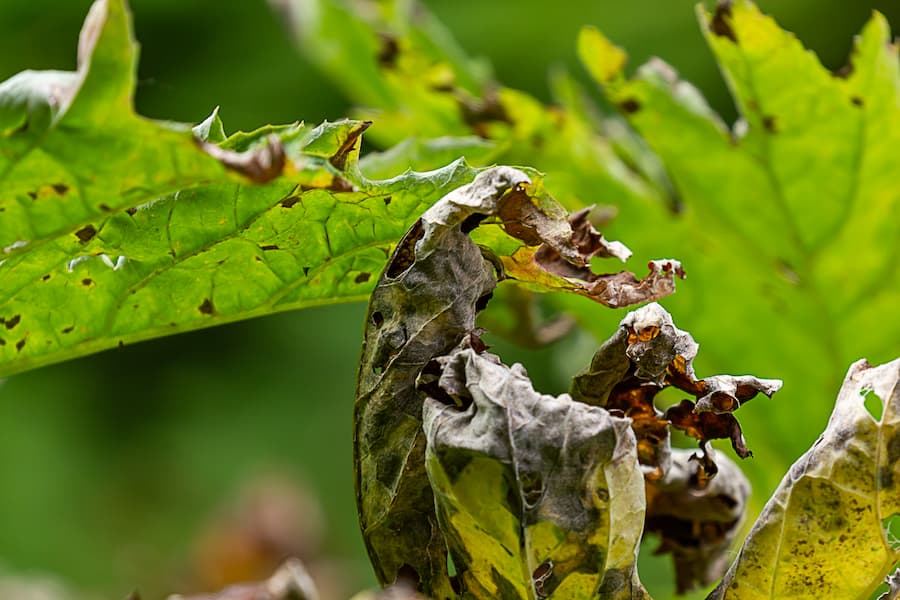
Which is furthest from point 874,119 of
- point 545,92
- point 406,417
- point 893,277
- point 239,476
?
point 239,476

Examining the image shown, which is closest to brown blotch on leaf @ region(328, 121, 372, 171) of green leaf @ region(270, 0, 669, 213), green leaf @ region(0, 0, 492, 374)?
green leaf @ region(0, 0, 492, 374)

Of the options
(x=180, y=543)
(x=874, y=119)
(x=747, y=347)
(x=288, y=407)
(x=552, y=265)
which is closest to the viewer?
(x=552, y=265)

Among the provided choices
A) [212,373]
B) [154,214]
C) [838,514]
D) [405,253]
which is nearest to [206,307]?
[154,214]

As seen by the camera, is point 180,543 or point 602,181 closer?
point 602,181

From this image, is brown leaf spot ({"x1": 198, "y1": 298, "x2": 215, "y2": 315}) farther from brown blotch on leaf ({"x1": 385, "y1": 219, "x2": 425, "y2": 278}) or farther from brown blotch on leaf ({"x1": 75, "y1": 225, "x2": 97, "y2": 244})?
brown blotch on leaf ({"x1": 385, "y1": 219, "x2": 425, "y2": 278})

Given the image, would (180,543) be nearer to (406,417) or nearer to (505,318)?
(505,318)

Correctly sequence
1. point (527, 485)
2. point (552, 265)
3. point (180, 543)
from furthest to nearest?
1. point (180, 543)
2. point (552, 265)
3. point (527, 485)

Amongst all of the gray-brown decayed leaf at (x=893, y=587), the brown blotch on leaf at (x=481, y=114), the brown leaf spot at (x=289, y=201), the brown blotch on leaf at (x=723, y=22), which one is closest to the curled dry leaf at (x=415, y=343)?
the brown leaf spot at (x=289, y=201)
